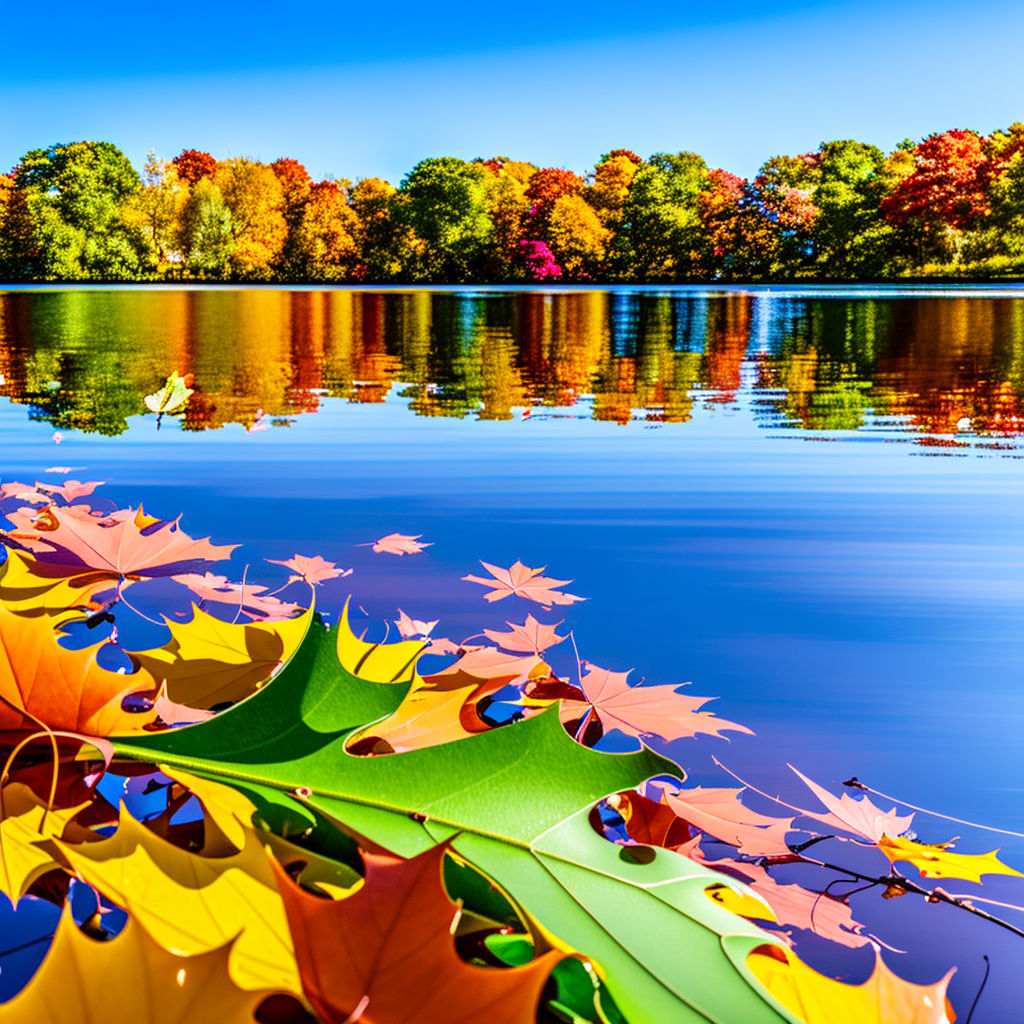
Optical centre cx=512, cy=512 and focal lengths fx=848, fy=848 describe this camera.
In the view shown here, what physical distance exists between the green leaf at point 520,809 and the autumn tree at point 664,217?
61.7 meters

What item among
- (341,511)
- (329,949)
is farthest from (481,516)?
(329,949)

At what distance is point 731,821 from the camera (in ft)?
3.81

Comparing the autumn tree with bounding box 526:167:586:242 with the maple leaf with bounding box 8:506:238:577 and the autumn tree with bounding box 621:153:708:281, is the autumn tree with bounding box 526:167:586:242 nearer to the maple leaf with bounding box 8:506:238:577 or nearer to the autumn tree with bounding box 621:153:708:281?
the autumn tree with bounding box 621:153:708:281

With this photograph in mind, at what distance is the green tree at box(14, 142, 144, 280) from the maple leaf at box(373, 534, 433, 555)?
189ft

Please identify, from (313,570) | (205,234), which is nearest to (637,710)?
(313,570)

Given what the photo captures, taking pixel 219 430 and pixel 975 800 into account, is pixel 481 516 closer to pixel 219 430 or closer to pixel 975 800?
pixel 975 800

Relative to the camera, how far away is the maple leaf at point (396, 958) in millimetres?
482

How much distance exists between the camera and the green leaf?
576 millimetres

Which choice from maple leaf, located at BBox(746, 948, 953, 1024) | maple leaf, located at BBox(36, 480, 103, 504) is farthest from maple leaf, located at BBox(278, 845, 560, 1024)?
maple leaf, located at BBox(36, 480, 103, 504)

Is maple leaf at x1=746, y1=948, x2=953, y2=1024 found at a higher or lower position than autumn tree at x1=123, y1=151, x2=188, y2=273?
lower

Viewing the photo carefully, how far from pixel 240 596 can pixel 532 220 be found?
62576 mm

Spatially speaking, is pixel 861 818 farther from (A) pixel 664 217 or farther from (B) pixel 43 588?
(A) pixel 664 217

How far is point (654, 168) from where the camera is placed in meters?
60.4

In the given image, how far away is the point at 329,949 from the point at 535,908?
17cm
